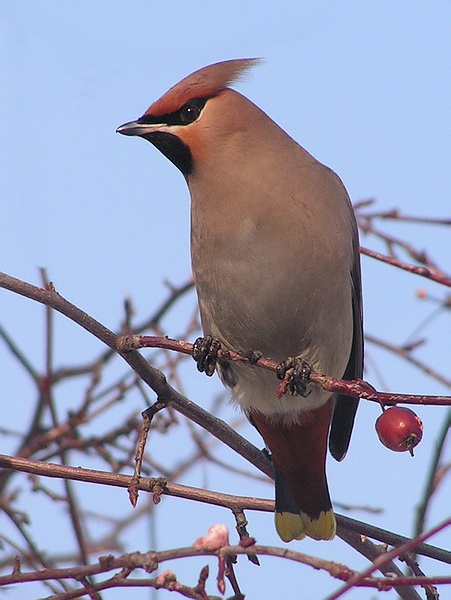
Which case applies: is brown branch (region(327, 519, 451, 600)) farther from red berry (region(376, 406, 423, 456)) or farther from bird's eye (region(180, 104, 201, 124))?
bird's eye (region(180, 104, 201, 124))

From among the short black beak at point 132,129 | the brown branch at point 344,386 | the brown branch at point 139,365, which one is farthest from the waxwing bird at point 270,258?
the brown branch at point 344,386

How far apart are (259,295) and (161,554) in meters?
1.70

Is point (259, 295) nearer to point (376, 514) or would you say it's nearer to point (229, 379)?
point (229, 379)

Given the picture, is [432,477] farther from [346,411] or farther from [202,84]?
[202,84]

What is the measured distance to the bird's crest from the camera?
3.40 meters

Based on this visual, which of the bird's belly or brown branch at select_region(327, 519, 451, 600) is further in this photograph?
the bird's belly

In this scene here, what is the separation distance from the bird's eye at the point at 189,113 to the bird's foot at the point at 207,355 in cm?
74

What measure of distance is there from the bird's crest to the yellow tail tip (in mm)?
1417

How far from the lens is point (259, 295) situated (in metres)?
3.26

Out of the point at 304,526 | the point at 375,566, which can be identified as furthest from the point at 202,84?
the point at 375,566

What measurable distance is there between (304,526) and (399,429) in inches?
53.6

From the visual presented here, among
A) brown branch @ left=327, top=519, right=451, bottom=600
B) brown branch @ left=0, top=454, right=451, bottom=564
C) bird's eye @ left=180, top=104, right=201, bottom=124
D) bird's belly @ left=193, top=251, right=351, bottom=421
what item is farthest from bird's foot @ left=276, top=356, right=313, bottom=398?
brown branch @ left=327, top=519, right=451, bottom=600

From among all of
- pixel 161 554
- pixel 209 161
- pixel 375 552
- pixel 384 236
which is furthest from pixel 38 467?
pixel 384 236

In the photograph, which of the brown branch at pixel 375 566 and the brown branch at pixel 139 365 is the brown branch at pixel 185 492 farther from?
the brown branch at pixel 375 566
